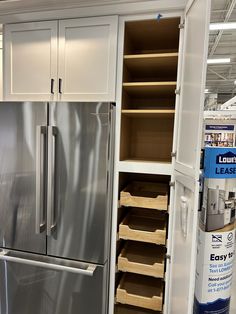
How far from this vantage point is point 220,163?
62.0 inches

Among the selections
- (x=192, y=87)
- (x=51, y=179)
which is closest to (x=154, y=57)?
(x=192, y=87)

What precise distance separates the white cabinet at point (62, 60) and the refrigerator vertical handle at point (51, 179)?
31 cm

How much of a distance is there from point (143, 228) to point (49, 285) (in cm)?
80

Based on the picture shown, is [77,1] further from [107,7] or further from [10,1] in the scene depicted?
[10,1]

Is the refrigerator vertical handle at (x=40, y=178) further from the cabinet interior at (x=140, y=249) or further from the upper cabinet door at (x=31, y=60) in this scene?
the cabinet interior at (x=140, y=249)

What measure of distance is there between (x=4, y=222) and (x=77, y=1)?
160cm

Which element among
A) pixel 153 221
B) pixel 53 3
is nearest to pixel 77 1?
pixel 53 3

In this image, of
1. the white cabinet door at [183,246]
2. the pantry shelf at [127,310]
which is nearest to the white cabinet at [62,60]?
the white cabinet door at [183,246]

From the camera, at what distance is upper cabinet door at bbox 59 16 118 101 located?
1581 millimetres

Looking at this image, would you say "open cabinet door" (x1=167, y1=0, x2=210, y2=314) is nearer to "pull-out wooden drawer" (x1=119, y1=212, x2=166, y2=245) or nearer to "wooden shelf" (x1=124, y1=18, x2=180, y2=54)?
"pull-out wooden drawer" (x1=119, y1=212, x2=166, y2=245)

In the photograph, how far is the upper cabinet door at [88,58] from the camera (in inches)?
62.2

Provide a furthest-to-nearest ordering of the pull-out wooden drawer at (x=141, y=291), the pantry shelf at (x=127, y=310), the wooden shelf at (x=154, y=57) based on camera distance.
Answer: the pantry shelf at (x=127, y=310) → the pull-out wooden drawer at (x=141, y=291) → the wooden shelf at (x=154, y=57)

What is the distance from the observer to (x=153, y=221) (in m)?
2.03

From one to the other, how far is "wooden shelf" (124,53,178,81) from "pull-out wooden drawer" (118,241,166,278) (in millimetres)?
1363
